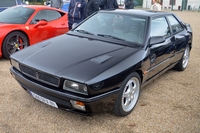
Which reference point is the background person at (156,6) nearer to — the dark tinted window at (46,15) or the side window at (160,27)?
the dark tinted window at (46,15)

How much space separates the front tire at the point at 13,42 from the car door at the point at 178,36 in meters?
3.42

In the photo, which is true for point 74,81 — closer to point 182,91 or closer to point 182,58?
point 182,91

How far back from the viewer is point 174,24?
14.0ft

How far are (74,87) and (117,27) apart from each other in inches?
58.1

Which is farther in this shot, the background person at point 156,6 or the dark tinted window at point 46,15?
the background person at point 156,6

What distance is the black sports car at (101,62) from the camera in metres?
2.38

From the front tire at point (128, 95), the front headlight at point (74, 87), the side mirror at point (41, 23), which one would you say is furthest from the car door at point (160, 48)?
the side mirror at point (41, 23)

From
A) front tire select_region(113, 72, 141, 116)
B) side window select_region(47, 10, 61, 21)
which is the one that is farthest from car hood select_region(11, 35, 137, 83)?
side window select_region(47, 10, 61, 21)

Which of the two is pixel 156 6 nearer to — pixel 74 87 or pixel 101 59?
pixel 101 59

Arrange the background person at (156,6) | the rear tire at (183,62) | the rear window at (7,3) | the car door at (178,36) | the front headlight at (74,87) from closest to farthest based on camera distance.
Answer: the front headlight at (74,87) → the car door at (178,36) → the rear tire at (183,62) → the background person at (156,6) → the rear window at (7,3)

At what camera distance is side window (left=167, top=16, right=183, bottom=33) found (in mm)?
4131

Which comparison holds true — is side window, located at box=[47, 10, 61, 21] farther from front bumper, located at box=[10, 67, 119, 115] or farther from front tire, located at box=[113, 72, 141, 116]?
front tire, located at box=[113, 72, 141, 116]

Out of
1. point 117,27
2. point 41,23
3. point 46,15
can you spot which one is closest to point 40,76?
point 117,27

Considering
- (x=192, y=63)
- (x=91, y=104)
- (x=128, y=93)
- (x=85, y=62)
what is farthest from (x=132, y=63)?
(x=192, y=63)
